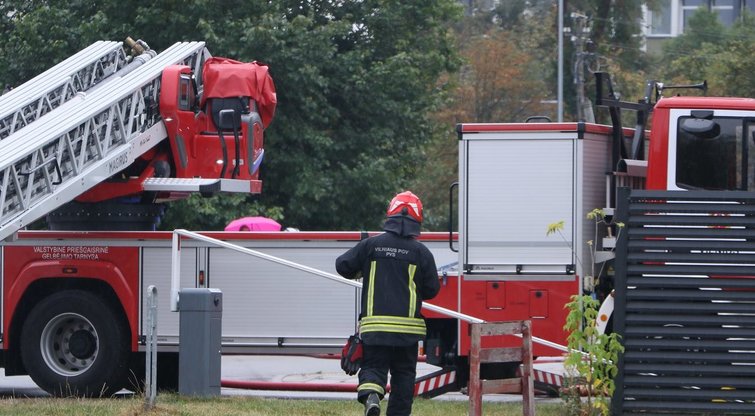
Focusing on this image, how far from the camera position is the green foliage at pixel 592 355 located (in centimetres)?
995

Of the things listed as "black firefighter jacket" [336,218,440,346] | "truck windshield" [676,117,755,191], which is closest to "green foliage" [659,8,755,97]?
"truck windshield" [676,117,755,191]

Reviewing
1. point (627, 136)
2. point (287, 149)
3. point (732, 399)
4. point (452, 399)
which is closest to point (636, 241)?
point (732, 399)

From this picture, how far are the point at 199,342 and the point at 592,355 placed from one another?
3.72 m

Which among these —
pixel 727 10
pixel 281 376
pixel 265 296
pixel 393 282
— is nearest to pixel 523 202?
pixel 265 296

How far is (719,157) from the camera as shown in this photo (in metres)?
11.4

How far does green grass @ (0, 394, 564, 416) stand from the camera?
10406mm

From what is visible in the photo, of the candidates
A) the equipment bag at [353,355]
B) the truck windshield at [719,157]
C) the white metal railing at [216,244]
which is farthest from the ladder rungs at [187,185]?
the truck windshield at [719,157]

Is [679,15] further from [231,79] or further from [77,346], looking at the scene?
[77,346]

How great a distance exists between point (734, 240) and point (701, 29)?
49.8 meters

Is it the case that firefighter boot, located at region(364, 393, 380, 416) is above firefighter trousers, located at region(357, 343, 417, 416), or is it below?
below

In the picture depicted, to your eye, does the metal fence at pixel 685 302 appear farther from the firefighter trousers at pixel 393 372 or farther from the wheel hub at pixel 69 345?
the wheel hub at pixel 69 345

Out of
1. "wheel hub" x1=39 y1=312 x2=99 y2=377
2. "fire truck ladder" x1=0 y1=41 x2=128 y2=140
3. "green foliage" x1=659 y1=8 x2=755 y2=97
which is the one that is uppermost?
"green foliage" x1=659 y1=8 x2=755 y2=97

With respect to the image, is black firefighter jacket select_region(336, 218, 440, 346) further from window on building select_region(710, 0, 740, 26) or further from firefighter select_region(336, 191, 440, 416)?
window on building select_region(710, 0, 740, 26)

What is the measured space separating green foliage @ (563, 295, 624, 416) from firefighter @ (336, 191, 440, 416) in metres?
1.27
